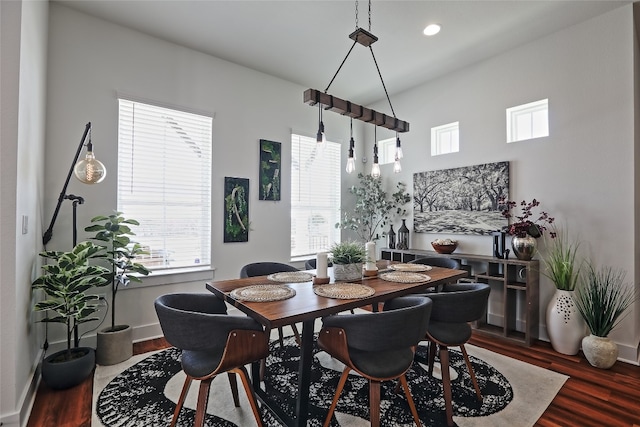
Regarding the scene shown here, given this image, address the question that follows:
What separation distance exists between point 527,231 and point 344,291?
243 cm

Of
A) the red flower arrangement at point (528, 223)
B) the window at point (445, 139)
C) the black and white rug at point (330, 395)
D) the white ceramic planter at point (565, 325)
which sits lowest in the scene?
the black and white rug at point (330, 395)

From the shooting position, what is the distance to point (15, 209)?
1.87 m

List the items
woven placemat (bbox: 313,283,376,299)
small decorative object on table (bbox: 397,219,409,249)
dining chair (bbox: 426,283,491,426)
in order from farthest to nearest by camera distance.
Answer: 1. small decorative object on table (bbox: 397,219,409,249)
2. dining chair (bbox: 426,283,491,426)
3. woven placemat (bbox: 313,283,376,299)

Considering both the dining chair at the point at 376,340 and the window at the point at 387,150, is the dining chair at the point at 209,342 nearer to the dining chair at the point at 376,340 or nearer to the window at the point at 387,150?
the dining chair at the point at 376,340

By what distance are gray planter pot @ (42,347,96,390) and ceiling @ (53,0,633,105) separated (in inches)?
121

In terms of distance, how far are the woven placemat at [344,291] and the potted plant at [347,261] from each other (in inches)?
6.0

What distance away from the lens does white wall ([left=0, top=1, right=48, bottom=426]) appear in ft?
5.96

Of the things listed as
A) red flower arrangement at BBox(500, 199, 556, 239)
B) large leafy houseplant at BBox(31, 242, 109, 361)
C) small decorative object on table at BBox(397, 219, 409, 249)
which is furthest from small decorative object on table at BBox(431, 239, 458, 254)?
large leafy houseplant at BBox(31, 242, 109, 361)

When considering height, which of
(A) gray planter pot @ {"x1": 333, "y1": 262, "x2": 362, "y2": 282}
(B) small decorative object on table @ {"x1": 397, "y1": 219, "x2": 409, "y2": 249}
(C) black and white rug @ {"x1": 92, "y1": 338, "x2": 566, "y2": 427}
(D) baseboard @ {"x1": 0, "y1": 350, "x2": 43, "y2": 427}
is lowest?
(C) black and white rug @ {"x1": 92, "y1": 338, "x2": 566, "y2": 427}

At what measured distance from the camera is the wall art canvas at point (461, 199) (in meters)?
3.70

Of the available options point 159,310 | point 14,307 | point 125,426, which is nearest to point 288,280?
point 159,310

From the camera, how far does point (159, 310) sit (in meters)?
1.60

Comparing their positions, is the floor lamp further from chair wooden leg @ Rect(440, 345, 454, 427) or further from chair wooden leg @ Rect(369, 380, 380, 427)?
chair wooden leg @ Rect(440, 345, 454, 427)

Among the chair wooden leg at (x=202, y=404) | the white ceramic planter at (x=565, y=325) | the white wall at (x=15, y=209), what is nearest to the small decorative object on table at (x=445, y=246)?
the white ceramic planter at (x=565, y=325)
